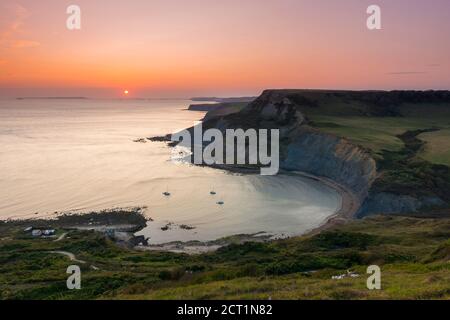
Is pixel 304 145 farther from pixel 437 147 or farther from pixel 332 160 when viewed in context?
pixel 437 147

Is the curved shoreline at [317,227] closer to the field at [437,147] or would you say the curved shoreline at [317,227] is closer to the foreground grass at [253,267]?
the foreground grass at [253,267]

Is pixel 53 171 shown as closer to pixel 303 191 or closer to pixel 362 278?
pixel 303 191

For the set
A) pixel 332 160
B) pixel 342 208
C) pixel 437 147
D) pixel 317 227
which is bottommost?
pixel 317 227

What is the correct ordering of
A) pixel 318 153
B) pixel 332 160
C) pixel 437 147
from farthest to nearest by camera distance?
1. pixel 318 153
2. pixel 332 160
3. pixel 437 147

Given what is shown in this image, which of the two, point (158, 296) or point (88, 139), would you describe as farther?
point (88, 139)

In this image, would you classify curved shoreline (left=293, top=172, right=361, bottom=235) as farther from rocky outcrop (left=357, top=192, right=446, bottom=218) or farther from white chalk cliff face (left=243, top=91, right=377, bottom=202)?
rocky outcrop (left=357, top=192, right=446, bottom=218)

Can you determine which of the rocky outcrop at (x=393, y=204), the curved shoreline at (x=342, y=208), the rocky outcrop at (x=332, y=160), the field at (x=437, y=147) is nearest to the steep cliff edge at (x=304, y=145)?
the rocky outcrop at (x=332, y=160)

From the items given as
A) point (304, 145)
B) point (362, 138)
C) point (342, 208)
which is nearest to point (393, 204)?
→ point (342, 208)
